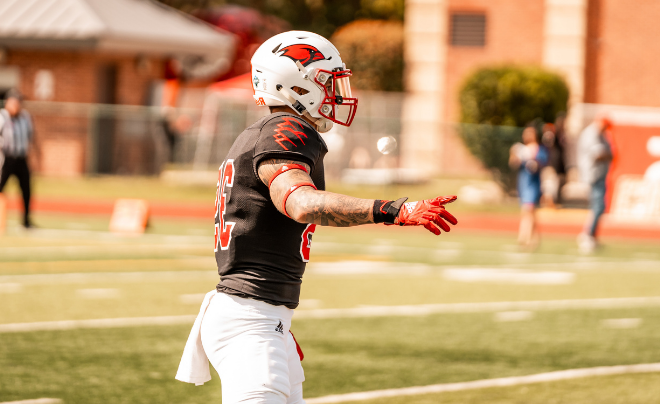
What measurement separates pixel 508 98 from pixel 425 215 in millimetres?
19648

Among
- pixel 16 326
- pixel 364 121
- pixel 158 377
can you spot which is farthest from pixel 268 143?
pixel 364 121

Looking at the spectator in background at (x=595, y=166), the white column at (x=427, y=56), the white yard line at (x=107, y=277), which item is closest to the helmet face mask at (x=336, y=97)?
the white yard line at (x=107, y=277)

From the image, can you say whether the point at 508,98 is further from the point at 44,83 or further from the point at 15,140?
the point at 44,83

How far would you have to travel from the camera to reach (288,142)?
10.7 feet

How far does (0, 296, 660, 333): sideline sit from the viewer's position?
26.3 feet

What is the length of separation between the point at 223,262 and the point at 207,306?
20 cm

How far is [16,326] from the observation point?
7887 millimetres

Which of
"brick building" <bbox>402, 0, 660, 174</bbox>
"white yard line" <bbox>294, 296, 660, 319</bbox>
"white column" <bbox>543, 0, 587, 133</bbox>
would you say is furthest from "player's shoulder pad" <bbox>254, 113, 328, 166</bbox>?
"white column" <bbox>543, 0, 587, 133</bbox>

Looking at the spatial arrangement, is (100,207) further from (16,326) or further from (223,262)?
(223,262)

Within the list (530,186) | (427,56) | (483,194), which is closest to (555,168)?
(483,194)

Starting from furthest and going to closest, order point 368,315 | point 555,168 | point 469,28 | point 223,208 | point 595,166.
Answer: point 469,28, point 555,168, point 595,166, point 368,315, point 223,208

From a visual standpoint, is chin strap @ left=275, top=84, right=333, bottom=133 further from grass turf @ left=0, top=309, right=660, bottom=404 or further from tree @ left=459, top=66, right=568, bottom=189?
tree @ left=459, top=66, right=568, bottom=189

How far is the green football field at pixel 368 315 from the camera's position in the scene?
20.4ft

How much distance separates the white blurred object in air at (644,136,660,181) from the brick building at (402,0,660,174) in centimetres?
622
